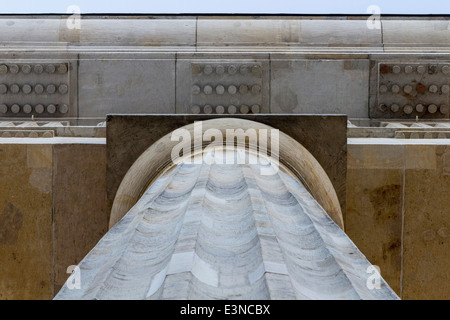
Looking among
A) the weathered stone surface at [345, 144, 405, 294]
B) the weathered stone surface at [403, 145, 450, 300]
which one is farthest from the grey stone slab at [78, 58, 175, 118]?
the weathered stone surface at [403, 145, 450, 300]

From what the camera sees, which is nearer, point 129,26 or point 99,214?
point 99,214

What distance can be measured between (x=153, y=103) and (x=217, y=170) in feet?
16.3

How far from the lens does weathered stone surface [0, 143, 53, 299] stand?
221 inches

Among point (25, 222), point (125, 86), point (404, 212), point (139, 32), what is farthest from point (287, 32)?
point (25, 222)

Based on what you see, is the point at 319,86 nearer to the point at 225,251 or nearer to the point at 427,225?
the point at 427,225

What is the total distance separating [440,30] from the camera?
10.4 meters

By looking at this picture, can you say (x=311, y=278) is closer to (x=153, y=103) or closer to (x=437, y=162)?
(x=437, y=162)

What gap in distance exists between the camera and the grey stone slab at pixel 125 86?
9.37 meters

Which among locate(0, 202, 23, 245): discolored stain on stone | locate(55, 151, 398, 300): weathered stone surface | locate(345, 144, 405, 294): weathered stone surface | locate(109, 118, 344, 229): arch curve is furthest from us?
locate(345, 144, 405, 294): weathered stone surface

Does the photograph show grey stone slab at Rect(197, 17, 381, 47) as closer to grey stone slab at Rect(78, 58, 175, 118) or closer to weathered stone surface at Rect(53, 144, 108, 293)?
grey stone slab at Rect(78, 58, 175, 118)

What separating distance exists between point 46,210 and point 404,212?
3.73 metres
